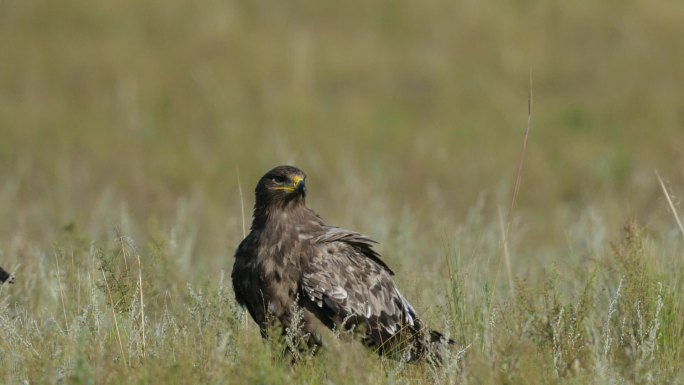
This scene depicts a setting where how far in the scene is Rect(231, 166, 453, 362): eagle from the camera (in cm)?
648

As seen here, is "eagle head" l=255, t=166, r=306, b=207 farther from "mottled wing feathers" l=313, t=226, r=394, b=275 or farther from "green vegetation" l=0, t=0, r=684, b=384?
"green vegetation" l=0, t=0, r=684, b=384

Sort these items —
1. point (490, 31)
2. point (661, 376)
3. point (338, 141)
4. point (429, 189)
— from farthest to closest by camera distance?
1. point (490, 31)
2. point (338, 141)
3. point (429, 189)
4. point (661, 376)

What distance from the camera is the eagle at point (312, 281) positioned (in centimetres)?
648

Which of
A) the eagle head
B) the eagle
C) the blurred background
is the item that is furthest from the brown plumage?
the blurred background

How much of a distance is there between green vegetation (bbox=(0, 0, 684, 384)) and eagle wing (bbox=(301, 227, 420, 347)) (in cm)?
19

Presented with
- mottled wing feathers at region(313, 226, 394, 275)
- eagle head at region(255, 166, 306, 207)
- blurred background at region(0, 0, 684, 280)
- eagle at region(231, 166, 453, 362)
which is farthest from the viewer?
blurred background at region(0, 0, 684, 280)

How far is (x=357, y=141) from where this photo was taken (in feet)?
50.6

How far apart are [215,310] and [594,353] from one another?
1915 millimetres

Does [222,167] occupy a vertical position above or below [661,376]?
below

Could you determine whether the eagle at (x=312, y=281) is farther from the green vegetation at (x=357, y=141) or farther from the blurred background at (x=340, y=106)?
the blurred background at (x=340, y=106)

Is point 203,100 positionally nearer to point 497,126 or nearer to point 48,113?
point 48,113

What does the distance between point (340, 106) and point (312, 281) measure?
32.1 feet

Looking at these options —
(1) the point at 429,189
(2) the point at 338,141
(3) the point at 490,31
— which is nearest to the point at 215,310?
(1) the point at 429,189

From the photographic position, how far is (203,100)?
16156mm
